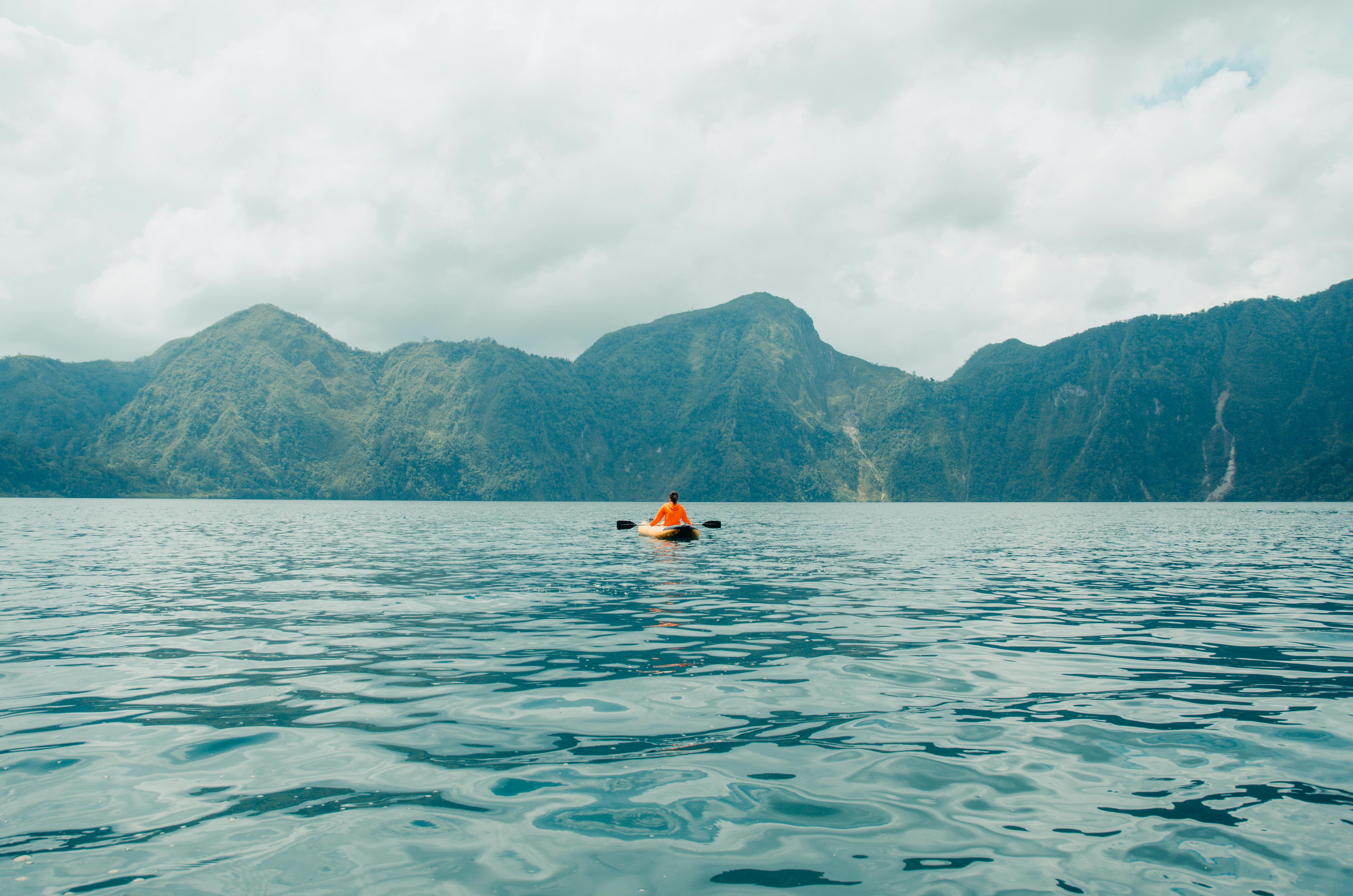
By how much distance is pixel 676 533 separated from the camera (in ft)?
135

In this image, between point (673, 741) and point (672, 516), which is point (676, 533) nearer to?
point (672, 516)

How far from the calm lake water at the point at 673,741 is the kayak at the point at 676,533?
19114mm

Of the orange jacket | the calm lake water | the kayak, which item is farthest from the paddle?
the calm lake water

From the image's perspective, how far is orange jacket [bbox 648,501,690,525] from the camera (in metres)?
42.2

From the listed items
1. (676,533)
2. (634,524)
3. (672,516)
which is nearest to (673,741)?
(676,533)

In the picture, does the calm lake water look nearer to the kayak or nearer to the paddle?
the kayak

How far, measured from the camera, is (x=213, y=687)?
10.6 metres

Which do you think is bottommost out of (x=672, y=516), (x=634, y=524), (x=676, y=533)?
(x=634, y=524)

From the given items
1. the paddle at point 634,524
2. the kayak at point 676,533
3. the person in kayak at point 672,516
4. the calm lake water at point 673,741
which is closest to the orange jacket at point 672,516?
the person in kayak at point 672,516

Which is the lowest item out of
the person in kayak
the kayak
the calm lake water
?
the calm lake water

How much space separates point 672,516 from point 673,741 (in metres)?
34.3

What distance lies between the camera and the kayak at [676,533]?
41188 millimetres

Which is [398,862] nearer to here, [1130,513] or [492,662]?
[492,662]

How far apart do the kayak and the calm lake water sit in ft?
62.7
